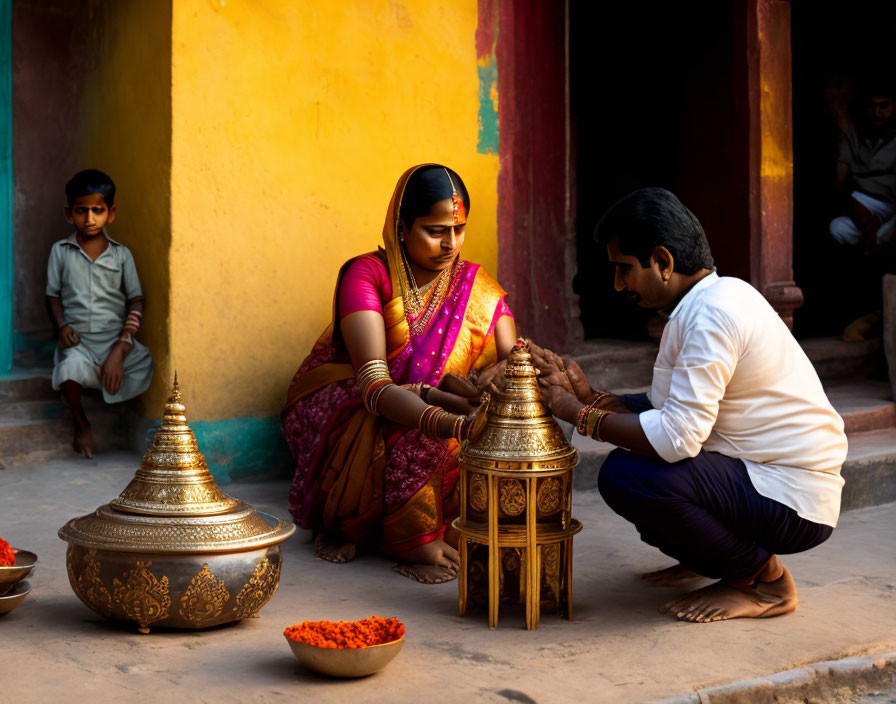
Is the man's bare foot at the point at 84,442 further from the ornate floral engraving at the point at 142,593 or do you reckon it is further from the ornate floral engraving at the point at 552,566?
the ornate floral engraving at the point at 552,566

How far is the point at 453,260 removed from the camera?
4.52 metres

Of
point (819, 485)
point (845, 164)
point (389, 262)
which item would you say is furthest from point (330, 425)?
point (845, 164)

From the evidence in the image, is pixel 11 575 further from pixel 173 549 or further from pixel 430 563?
pixel 430 563

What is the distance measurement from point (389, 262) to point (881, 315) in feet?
14.6

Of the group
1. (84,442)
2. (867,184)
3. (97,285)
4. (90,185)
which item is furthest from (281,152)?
(867,184)

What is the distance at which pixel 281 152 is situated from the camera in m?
5.46

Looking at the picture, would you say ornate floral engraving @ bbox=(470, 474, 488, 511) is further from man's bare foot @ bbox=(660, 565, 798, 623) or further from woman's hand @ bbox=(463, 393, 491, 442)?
man's bare foot @ bbox=(660, 565, 798, 623)

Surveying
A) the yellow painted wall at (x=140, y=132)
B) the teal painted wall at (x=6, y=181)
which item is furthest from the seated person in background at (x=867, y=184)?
the teal painted wall at (x=6, y=181)

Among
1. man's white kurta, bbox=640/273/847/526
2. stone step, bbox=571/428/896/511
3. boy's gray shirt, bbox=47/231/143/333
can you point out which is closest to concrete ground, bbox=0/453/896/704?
man's white kurta, bbox=640/273/847/526

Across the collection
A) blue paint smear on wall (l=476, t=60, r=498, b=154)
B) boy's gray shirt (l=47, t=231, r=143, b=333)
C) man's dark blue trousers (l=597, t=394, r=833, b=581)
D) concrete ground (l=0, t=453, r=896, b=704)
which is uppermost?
blue paint smear on wall (l=476, t=60, r=498, b=154)

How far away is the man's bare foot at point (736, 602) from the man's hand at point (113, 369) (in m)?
2.93

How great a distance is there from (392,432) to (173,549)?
1.25 metres

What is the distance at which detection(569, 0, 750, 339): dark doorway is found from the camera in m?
6.81

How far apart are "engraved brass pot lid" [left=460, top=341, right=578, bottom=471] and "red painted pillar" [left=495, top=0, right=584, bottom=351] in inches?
111
